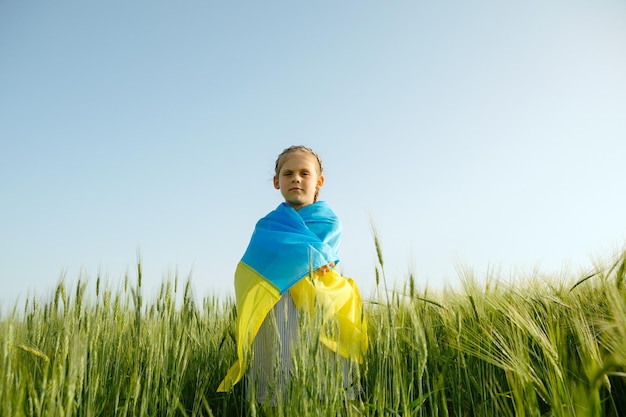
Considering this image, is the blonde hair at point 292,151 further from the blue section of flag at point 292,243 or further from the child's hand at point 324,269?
the child's hand at point 324,269

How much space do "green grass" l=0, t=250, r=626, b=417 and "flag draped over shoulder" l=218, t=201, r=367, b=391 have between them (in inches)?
6.4

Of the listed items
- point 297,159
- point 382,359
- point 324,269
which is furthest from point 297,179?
point 382,359

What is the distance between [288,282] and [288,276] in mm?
23

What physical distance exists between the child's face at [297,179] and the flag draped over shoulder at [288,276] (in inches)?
3.7

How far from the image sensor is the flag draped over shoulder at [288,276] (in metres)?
1.74

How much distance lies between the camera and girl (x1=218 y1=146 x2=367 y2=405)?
1.73 meters

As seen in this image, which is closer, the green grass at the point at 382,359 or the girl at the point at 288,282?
the green grass at the point at 382,359

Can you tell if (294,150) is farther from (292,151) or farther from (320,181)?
(320,181)

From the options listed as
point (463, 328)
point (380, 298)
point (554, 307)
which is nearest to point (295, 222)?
point (380, 298)

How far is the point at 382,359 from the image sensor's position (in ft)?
4.57

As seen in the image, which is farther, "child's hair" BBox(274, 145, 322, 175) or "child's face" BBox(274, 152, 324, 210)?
"child's hair" BBox(274, 145, 322, 175)

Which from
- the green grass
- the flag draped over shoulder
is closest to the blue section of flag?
the flag draped over shoulder

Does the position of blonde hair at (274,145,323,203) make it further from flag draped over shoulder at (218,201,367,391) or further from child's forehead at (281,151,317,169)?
flag draped over shoulder at (218,201,367,391)

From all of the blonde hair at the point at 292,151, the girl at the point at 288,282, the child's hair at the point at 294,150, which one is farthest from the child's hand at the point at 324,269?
the child's hair at the point at 294,150
